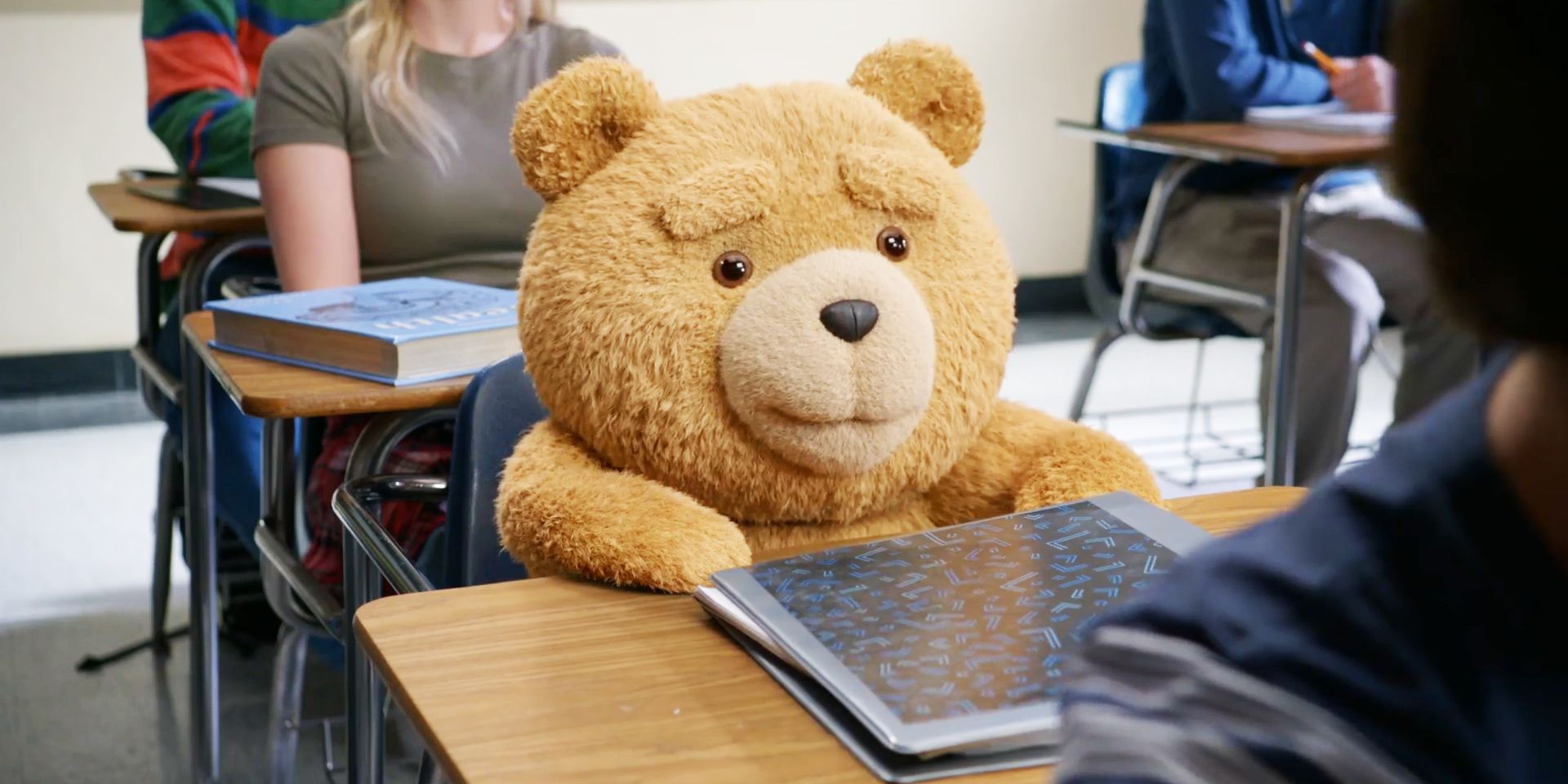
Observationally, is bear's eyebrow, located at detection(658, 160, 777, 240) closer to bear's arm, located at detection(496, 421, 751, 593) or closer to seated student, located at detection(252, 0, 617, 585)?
bear's arm, located at detection(496, 421, 751, 593)

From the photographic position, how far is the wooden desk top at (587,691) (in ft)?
1.91

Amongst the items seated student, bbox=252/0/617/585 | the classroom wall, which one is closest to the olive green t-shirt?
seated student, bbox=252/0/617/585

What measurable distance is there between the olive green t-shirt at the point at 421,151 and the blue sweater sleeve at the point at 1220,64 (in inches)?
52.5

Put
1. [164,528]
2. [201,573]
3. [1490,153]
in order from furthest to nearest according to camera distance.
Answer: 1. [164,528]
2. [201,573]
3. [1490,153]

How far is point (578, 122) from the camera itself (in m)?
0.85

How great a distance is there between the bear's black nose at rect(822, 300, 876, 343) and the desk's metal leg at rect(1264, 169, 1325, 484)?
1700 mm

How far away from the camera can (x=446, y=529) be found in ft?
3.81

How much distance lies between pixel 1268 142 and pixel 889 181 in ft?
5.52

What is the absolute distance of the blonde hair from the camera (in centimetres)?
182

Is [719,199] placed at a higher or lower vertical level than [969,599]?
higher

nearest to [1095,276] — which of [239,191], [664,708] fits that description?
[239,191]

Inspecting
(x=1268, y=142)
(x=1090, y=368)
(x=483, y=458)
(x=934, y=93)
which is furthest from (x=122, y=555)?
(x=934, y=93)

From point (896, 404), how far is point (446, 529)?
18.8 inches

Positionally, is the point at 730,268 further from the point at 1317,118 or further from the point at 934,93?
the point at 1317,118
